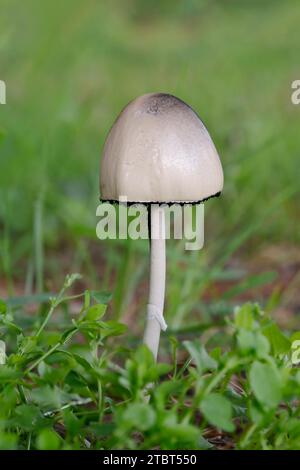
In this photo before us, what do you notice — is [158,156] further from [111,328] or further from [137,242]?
[137,242]

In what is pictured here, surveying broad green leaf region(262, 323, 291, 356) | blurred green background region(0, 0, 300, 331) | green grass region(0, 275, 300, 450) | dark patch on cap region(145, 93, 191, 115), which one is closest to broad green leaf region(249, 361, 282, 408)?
green grass region(0, 275, 300, 450)

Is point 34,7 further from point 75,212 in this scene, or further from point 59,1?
point 75,212

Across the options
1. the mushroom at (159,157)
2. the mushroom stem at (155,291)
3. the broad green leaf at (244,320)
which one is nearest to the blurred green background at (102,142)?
the mushroom stem at (155,291)

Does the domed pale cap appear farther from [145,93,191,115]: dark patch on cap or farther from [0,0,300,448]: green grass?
[0,0,300,448]: green grass
